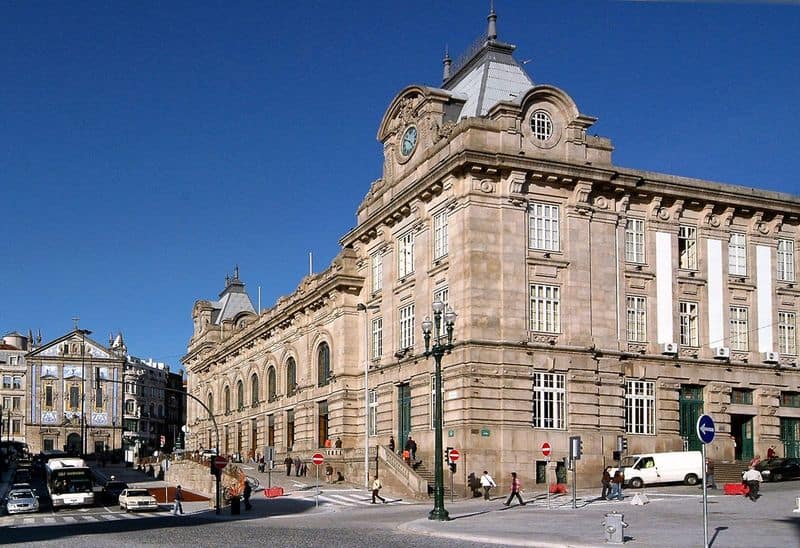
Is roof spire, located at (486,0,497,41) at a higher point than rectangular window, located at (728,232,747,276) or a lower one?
higher

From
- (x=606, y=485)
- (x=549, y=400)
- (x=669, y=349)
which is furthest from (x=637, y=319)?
(x=606, y=485)

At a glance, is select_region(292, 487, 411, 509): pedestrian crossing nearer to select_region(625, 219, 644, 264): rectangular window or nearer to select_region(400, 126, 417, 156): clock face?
select_region(625, 219, 644, 264): rectangular window

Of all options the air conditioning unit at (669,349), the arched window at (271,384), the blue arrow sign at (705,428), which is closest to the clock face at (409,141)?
the air conditioning unit at (669,349)

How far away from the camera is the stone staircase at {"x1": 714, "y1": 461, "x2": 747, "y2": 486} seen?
177ft

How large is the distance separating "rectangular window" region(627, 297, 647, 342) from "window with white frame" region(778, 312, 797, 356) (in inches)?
339

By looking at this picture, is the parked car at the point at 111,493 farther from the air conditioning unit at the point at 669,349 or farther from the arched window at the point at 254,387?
the air conditioning unit at the point at 669,349

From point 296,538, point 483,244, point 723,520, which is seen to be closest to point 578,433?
point 483,244

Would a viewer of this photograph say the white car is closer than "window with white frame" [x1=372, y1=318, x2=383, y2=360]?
Yes

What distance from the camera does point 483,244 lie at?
5325 centimetres

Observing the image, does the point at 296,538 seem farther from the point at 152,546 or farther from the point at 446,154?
the point at 446,154

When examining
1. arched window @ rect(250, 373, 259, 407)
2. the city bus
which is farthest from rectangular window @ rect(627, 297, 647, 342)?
arched window @ rect(250, 373, 259, 407)

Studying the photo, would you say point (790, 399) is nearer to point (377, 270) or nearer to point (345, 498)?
point (377, 270)

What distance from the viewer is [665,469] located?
5084 centimetres

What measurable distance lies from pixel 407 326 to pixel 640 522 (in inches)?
1043
